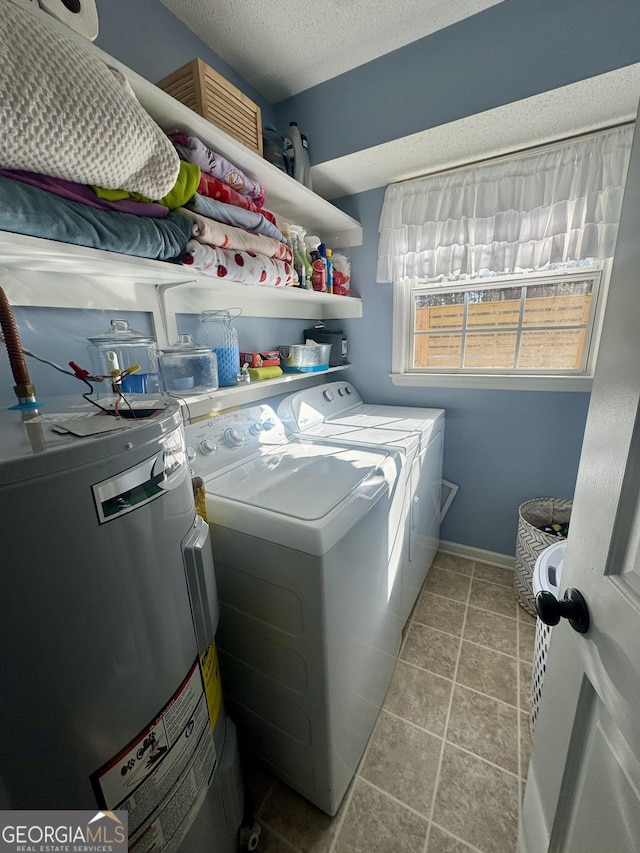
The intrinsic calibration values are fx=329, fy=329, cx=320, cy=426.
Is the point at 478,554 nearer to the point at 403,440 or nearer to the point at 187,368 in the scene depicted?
the point at 403,440

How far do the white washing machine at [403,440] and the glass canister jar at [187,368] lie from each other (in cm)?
57

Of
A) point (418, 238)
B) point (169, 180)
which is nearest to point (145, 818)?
point (169, 180)

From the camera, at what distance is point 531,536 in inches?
73.3

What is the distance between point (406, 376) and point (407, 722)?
1.83 meters

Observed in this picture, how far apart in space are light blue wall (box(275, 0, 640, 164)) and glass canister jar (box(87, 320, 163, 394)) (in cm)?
139

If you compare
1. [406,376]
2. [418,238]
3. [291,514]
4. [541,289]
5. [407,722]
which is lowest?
[407,722]

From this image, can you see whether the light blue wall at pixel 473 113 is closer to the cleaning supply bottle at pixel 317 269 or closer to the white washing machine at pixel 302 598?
the cleaning supply bottle at pixel 317 269

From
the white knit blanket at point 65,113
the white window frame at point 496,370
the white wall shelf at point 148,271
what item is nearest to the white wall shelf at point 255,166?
the white wall shelf at point 148,271

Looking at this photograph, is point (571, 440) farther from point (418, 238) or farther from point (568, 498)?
point (418, 238)

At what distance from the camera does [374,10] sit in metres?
1.30

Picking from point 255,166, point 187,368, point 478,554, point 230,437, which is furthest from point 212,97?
point 478,554

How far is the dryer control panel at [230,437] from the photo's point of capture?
126cm

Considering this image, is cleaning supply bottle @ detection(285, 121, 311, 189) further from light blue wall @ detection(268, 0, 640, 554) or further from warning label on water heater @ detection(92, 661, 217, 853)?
warning label on water heater @ detection(92, 661, 217, 853)

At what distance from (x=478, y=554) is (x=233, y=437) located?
1976 mm
